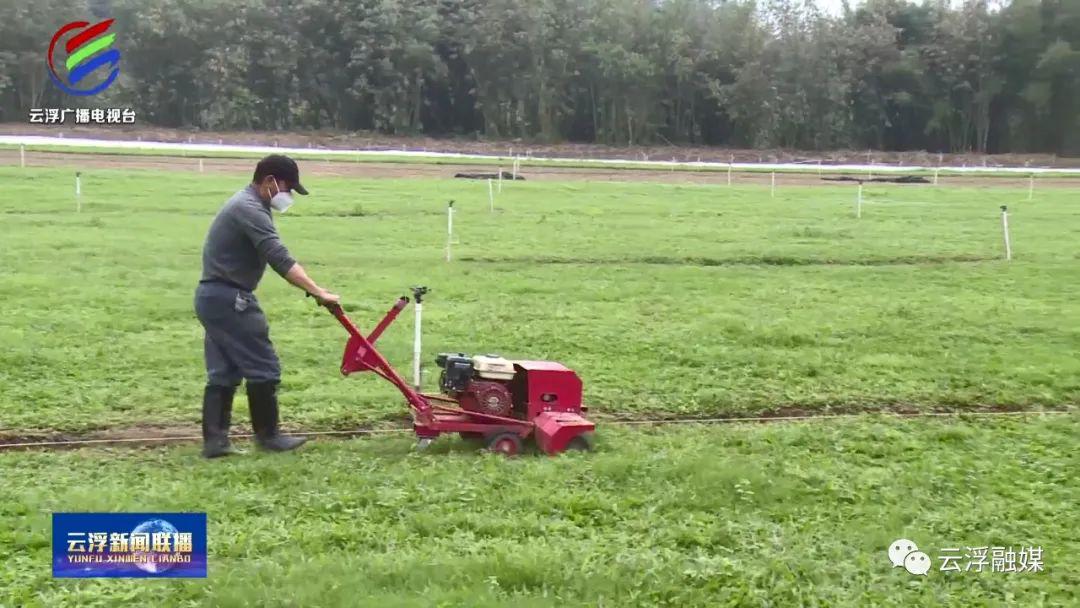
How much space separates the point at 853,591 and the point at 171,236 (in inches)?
675

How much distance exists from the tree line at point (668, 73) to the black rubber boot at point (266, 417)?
65344mm

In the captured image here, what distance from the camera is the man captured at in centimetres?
661

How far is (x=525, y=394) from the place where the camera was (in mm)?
7281

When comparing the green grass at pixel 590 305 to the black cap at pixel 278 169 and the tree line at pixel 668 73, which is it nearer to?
the black cap at pixel 278 169

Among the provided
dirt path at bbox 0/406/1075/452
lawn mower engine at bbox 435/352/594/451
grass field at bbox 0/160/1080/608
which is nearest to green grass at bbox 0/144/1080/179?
grass field at bbox 0/160/1080/608

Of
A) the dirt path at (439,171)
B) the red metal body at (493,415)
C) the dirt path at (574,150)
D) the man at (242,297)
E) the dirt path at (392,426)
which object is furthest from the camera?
the dirt path at (574,150)

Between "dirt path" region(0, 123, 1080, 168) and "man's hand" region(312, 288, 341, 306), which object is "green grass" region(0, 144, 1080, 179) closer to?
"dirt path" region(0, 123, 1080, 168)

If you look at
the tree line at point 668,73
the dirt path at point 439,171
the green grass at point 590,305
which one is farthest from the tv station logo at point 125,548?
the tree line at point 668,73

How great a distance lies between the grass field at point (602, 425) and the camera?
4.86m

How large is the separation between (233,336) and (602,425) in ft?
9.61

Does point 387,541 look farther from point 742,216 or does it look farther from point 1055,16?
point 1055,16

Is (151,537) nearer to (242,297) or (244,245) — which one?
(242,297)

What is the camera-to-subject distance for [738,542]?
5.28 metres

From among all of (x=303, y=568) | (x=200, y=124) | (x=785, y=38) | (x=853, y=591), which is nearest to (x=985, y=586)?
(x=853, y=591)
